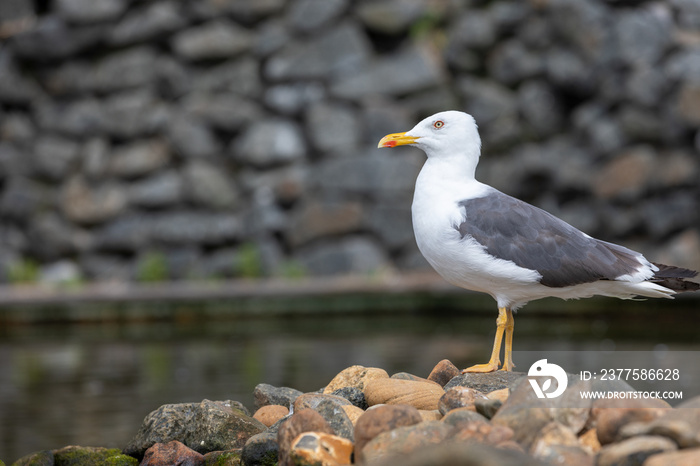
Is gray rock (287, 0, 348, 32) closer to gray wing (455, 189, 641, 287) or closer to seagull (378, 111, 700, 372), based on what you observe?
seagull (378, 111, 700, 372)

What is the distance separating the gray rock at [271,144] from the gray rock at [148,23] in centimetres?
188

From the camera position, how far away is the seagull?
3.12 metres

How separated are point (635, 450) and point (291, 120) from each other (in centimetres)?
971

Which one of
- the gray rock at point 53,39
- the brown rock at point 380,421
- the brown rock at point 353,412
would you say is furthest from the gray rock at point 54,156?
the brown rock at point 380,421

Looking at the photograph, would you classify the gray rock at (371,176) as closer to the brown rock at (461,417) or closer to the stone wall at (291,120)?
the stone wall at (291,120)

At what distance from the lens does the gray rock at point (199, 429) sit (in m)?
3.12

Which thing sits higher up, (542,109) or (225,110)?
(225,110)

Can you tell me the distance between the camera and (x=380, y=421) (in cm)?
256

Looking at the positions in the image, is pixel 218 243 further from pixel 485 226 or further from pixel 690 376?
pixel 485 226

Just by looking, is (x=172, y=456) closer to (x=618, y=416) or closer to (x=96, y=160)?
(x=618, y=416)

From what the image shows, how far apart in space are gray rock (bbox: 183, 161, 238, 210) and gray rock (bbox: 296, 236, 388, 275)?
4.78 ft

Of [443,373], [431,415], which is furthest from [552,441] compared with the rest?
[443,373]

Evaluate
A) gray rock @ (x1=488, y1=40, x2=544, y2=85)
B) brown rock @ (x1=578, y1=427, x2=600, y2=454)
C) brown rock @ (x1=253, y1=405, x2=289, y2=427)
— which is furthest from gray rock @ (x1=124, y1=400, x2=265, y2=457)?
gray rock @ (x1=488, y1=40, x2=544, y2=85)

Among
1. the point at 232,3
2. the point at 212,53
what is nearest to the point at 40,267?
the point at 212,53
